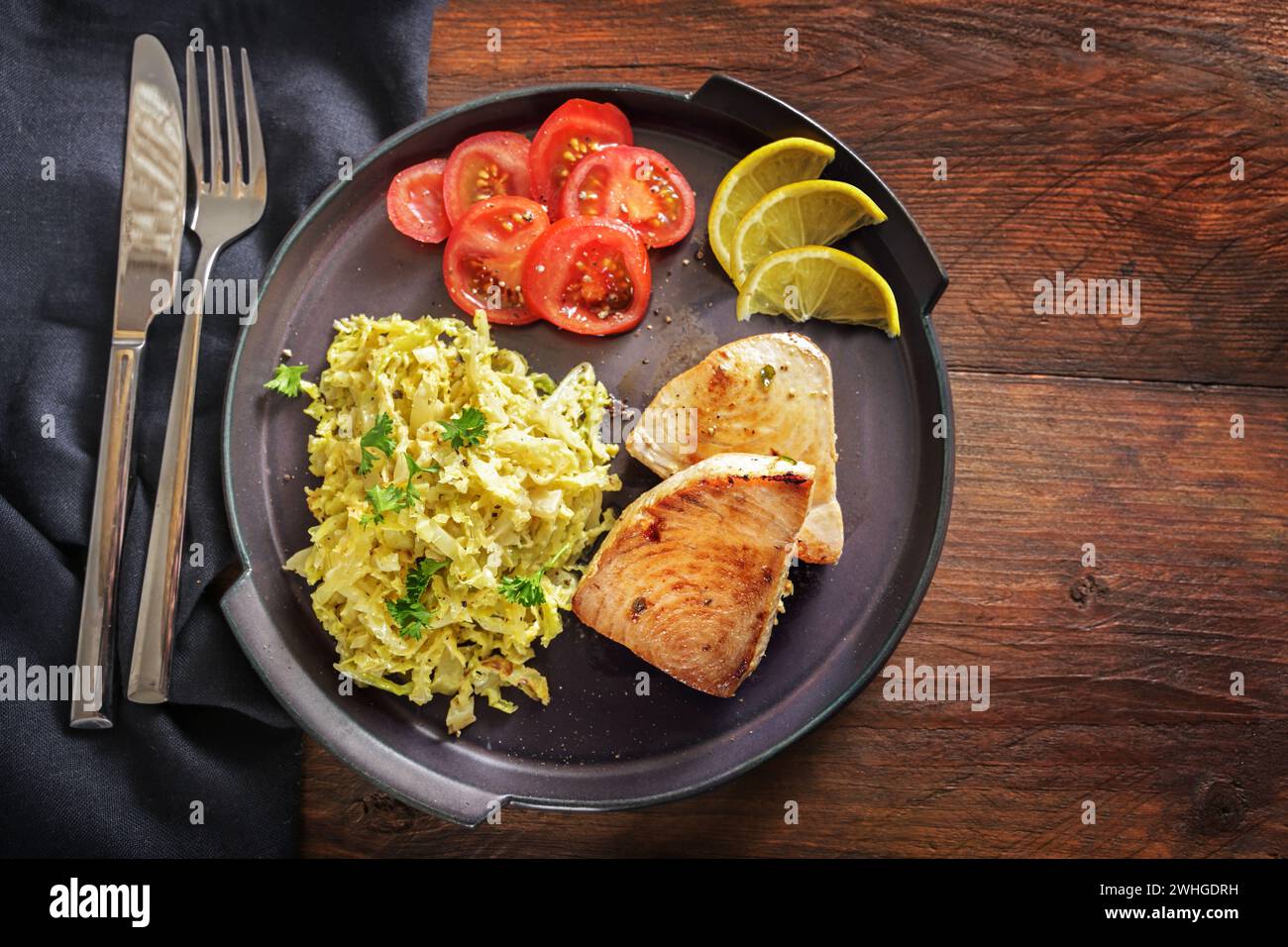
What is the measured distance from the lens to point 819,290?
3.70m

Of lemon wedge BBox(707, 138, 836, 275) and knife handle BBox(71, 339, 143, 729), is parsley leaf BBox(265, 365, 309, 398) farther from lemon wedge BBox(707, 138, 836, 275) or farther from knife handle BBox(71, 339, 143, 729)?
lemon wedge BBox(707, 138, 836, 275)

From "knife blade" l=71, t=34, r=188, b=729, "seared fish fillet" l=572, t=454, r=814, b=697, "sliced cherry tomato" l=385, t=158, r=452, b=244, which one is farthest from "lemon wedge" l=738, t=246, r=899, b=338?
"knife blade" l=71, t=34, r=188, b=729

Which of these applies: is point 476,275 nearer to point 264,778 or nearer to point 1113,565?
point 264,778

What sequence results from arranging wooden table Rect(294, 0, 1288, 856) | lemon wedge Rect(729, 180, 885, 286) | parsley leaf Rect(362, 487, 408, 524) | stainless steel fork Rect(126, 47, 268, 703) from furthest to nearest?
wooden table Rect(294, 0, 1288, 856) < lemon wedge Rect(729, 180, 885, 286) < stainless steel fork Rect(126, 47, 268, 703) < parsley leaf Rect(362, 487, 408, 524)

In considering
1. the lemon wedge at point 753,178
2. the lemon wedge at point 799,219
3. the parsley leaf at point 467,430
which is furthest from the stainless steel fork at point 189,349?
the lemon wedge at point 799,219

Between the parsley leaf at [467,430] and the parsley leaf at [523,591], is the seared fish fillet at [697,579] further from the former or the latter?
the parsley leaf at [467,430]

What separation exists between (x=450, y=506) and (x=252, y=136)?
65.4 inches

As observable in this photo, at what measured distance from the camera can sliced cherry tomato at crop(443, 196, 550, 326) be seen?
364 centimetres

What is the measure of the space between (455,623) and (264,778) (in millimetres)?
909

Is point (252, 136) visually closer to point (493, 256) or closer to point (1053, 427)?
point (493, 256)

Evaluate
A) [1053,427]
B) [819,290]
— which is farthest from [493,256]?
[1053,427]

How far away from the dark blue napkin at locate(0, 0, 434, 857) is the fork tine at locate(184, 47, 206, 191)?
81 millimetres

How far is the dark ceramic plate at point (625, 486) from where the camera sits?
3578mm
